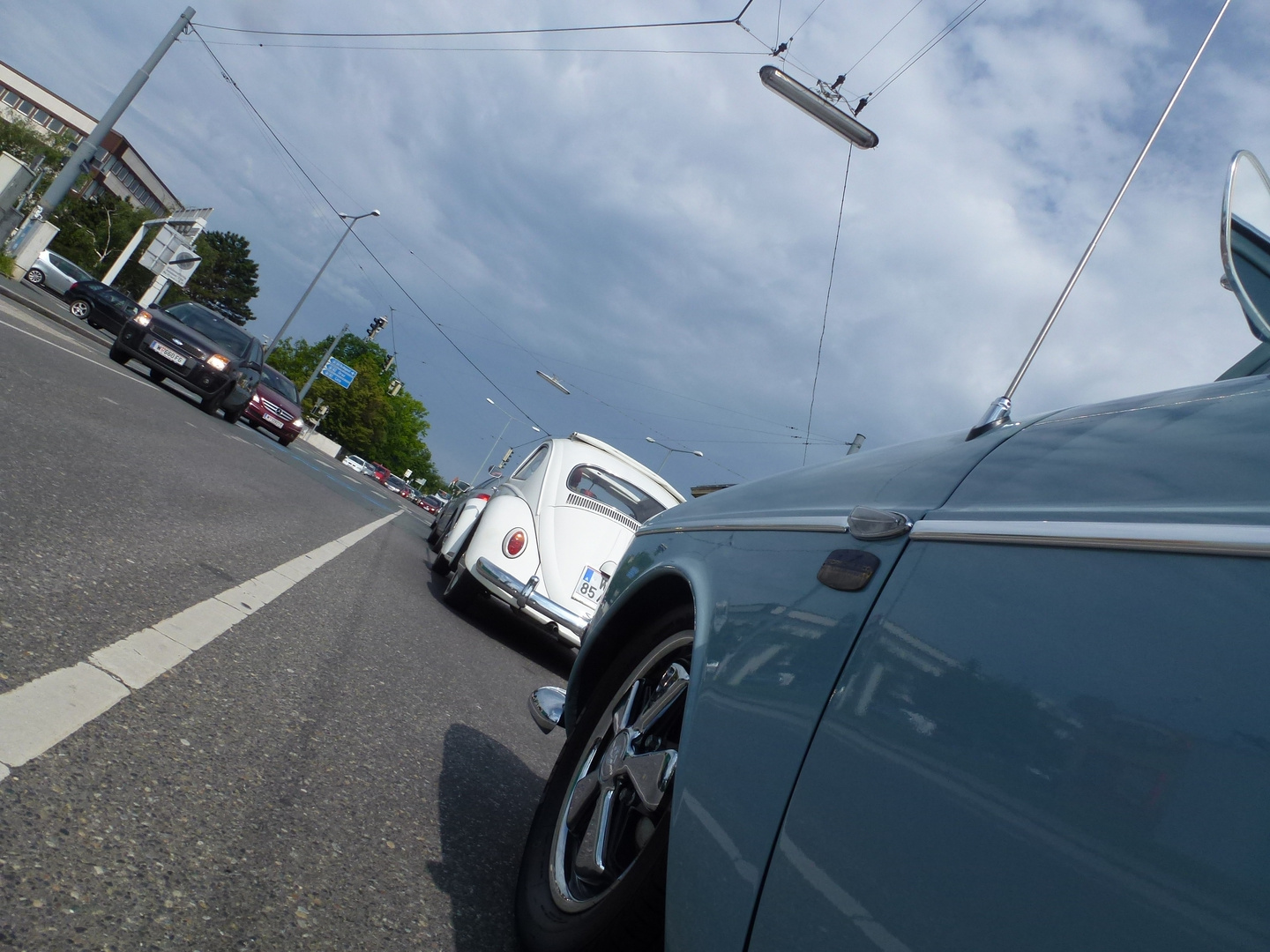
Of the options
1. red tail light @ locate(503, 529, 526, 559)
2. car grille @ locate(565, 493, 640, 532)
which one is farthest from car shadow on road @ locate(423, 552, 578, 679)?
car grille @ locate(565, 493, 640, 532)

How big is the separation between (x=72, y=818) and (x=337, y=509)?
401 inches

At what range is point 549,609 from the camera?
6758mm

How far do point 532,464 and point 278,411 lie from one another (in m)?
17.0

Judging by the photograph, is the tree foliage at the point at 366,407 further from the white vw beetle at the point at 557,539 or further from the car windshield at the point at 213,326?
the white vw beetle at the point at 557,539

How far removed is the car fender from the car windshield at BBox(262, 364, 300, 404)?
1826cm

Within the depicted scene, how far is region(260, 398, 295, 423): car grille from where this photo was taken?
23.0m

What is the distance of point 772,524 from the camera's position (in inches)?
84.0

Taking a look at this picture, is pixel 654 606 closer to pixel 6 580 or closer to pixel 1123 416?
pixel 1123 416

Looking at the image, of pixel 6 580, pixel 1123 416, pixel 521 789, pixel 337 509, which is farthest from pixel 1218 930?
pixel 337 509

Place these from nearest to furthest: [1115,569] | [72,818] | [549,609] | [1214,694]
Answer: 1. [1214,694]
2. [1115,569]
3. [72,818]
4. [549,609]

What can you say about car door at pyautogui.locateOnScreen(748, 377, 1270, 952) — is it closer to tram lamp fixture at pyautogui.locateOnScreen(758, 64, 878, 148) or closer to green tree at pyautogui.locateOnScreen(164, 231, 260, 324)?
tram lamp fixture at pyautogui.locateOnScreen(758, 64, 878, 148)

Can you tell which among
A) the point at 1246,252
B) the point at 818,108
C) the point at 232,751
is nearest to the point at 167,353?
the point at 818,108

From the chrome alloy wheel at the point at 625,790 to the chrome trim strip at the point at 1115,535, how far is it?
32.0 inches

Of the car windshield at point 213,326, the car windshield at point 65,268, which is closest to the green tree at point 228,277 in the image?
the car windshield at point 65,268
